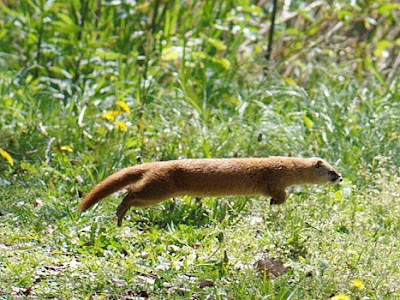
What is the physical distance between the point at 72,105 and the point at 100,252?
233 centimetres

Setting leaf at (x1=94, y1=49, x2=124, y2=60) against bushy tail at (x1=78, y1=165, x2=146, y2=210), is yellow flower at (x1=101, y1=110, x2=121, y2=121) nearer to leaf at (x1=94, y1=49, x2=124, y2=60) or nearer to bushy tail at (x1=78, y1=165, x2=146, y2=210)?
leaf at (x1=94, y1=49, x2=124, y2=60)

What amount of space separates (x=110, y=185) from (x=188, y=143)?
150 cm

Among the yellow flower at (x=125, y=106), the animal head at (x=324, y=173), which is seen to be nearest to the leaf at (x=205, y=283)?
the animal head at (x=324, y=173)

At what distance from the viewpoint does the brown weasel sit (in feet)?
15.2

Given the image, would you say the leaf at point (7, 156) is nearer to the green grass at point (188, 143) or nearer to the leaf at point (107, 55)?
the green grass at point (188, 143)

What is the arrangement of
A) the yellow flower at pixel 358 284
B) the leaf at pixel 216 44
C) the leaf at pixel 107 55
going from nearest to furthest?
the yellow flower at pixel 358 284 → the leaf at pixel 107 55 → the leaf at pixel 216 44

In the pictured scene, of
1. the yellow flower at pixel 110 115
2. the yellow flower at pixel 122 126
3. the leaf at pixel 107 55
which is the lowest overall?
the yellow flower at pixel 122 126

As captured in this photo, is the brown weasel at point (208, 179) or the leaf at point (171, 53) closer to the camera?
the brown weasel at point (208, 179)

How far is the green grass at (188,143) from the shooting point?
425 centimetres

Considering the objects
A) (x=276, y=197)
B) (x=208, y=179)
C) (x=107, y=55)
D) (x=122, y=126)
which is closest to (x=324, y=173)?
(x=276, y=197)

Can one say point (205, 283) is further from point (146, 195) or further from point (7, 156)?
point (7, 156)

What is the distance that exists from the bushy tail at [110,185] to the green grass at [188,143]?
0.63ft

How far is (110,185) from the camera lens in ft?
15.1

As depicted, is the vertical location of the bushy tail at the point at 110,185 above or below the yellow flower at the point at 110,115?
above
